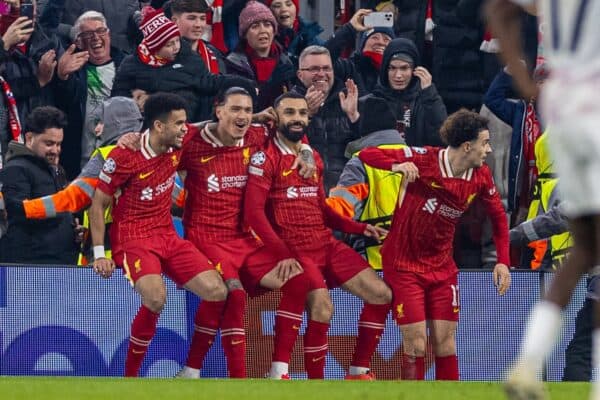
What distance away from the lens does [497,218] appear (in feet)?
37.0

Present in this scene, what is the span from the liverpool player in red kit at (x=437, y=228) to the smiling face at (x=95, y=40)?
300cm

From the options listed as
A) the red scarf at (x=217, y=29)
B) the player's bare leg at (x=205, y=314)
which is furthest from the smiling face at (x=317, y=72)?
the player's bare leg at (x=205, y=314)

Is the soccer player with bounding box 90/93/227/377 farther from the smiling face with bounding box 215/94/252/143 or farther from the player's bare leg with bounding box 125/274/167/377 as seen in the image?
the smiling face with bounding box 215/94/252/143

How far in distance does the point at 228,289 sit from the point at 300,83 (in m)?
2.77

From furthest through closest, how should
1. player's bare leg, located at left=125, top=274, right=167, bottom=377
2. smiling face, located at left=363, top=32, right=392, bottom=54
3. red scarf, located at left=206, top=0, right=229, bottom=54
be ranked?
red scarf, located at left=206, top=0, right=229, bottom=54 → smiling face, located at left=363, top=32, right=392, bottom=54 → player's bare leg, located at left=125, top=274, right=167, bottom=377

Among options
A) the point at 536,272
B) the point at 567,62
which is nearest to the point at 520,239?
the point at 536,272

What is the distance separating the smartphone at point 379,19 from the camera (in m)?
13.8

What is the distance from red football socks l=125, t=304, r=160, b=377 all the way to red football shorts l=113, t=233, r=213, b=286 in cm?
28

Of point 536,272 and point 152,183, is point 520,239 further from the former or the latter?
point 152,183

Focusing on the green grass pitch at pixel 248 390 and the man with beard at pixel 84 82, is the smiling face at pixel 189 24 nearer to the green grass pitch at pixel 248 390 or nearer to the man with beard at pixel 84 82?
the man with beard at pixel 84 82

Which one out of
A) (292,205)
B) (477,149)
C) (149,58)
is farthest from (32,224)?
(477,149)

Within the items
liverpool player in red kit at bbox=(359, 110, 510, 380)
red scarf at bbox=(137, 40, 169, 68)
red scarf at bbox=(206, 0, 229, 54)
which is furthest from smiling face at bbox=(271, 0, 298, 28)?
liverpool player in red kit at bbox=(359, 110, 510, 380)

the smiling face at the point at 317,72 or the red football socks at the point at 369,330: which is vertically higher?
the smiling face at the point at 317,72

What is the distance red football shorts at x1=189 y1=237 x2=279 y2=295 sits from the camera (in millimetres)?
11203
